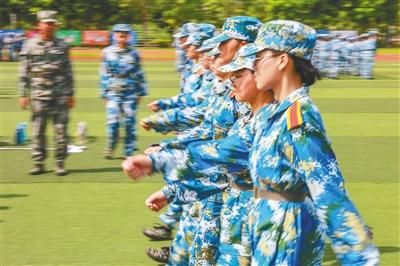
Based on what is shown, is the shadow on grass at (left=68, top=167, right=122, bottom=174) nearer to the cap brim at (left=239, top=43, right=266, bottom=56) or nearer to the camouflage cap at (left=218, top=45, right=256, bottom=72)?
the camouflage cap at (left=218, top=45, right=256, bottom=72)

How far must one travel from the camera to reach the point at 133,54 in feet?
40.2

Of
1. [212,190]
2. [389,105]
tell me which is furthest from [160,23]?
[212,190]

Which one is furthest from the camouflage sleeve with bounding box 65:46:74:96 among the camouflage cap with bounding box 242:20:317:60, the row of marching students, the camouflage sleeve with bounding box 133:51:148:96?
the camouflage cap with bounding box 242:20:317:60

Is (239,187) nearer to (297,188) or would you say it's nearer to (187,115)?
(297,188)

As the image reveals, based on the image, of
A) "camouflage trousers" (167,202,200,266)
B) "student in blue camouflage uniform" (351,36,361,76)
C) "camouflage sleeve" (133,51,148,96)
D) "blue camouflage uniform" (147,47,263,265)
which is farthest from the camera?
"student in blue camouflage uniform" (351,36,361,76)

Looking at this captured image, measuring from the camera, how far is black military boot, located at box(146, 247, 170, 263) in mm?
6945

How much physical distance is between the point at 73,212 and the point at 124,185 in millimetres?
1594

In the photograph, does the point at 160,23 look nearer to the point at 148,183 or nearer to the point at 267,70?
the point at 148,183

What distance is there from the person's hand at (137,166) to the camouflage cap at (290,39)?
688 mm

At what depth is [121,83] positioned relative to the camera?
12250mm

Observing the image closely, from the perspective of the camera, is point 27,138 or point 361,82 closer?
point 27,138

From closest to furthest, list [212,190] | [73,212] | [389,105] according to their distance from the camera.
A: [212,190] → [73,212] → [389,105]

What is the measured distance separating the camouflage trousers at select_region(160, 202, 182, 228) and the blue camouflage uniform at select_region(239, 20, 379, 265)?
3898 mm

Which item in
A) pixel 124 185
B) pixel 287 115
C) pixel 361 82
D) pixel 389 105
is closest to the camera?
pixel 287 115
